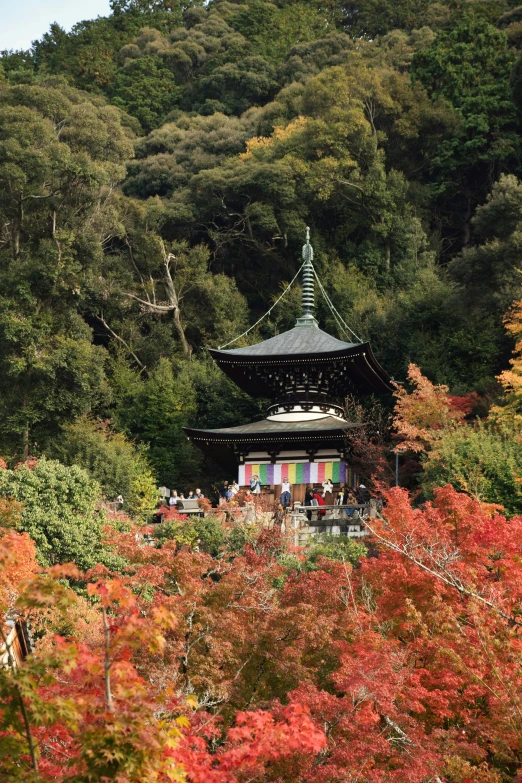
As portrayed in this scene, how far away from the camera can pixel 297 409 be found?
118 ft

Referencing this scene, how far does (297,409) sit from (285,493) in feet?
14.6

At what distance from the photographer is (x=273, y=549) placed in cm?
2405

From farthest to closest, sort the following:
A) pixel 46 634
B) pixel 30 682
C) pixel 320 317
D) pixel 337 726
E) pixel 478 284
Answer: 1. pixel 320 317
2. pixel 478 284
3. pixel 46 634
4. pixel 337 726
5. pixel 30 682

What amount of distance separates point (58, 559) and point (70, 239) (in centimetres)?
1666

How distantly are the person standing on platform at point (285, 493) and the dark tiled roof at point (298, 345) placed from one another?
3.80 meters

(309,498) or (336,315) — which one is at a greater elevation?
(336,315)

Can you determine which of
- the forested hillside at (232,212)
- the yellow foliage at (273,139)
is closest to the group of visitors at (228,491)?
the forested hillside at (232,212)

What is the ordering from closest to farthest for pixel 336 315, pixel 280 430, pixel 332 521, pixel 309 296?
pixel 332 521 < pixel 280 430 < pixel 309 296 < pixel 336 315

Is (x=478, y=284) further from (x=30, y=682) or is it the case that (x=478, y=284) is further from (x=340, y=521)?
(x=30, y=682)

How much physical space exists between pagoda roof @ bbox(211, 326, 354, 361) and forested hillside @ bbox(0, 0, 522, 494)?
3605 mm

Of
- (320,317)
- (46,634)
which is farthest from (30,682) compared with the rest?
(320,317)

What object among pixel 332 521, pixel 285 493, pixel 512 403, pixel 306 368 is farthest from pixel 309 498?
pixel 512 403

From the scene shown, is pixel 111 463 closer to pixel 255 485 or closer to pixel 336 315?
pixel 255 485

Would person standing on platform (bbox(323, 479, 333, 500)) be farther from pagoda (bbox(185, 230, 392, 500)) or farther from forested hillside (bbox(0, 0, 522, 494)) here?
forested hillside (bbox(0, 0, 522, 494))
